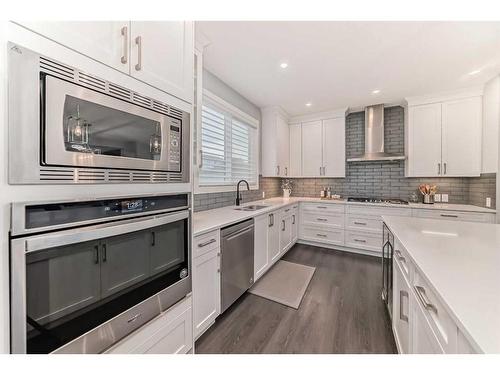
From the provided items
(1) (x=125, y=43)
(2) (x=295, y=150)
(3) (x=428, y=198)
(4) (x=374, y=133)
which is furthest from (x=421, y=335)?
(2) (x=295, y=150)

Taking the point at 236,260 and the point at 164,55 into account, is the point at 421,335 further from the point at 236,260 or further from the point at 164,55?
the point at 164,55

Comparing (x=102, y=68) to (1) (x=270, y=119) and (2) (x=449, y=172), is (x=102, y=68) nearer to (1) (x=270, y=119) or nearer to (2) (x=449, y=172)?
(1) (x=270, y=119)

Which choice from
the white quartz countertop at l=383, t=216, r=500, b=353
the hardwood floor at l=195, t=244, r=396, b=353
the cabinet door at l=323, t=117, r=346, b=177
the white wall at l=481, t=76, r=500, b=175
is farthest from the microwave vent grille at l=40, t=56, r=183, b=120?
the white wall at l=481, t=76, r=500, b=175

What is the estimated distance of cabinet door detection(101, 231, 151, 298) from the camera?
83 centimetres

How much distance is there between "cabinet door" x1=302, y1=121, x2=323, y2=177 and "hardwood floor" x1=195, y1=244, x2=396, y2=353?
220 centimetres

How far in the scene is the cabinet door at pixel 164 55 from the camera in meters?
0.93

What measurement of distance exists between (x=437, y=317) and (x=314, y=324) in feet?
4.07

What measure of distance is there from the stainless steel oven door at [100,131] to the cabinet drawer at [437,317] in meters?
1.32

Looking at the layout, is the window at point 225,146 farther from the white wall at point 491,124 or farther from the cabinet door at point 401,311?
the white wall at point 491,124

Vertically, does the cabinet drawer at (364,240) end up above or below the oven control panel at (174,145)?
below

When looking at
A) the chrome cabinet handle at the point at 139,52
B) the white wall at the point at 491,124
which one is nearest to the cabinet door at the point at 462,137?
the white wall at the point at 491,124

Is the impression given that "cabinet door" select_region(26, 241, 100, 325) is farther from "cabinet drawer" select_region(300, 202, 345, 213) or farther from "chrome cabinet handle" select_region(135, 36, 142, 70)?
"cabinet drawer" select_region(300, 202, 345, 213)

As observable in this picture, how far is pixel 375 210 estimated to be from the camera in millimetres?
3301
